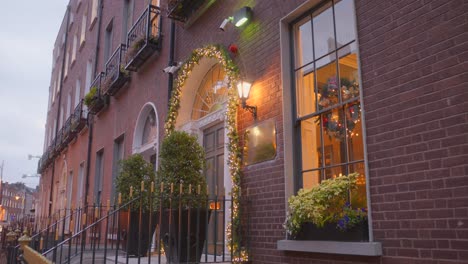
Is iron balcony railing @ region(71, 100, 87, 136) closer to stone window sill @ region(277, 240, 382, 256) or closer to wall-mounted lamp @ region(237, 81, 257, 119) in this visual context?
wall-mounted lamp @ region(237, 81, 257, 119)

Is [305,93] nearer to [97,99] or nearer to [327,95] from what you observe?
[327,95]

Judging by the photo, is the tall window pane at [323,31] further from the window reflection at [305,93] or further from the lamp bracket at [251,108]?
the lamp bracket at [251,108]

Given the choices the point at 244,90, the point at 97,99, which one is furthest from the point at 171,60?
the point at 97,99

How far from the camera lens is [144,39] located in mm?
10227

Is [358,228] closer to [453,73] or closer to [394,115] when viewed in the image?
[394,115]

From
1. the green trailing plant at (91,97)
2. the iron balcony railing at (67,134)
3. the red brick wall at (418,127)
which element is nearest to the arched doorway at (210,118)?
the red brick wall at (418,127)

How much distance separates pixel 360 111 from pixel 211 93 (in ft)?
13.1

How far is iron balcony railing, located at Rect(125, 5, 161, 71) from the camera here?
9.95 m

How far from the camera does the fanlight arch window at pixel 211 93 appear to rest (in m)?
7.72

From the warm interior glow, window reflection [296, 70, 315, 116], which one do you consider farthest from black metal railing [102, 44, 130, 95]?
window reflection [296, 70, 315, 116]

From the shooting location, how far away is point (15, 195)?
93.0m

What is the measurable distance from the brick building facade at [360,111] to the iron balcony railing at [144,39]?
1.88ft

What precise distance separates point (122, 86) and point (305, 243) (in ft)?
29.0

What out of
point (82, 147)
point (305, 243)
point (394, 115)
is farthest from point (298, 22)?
point (82, 147)
